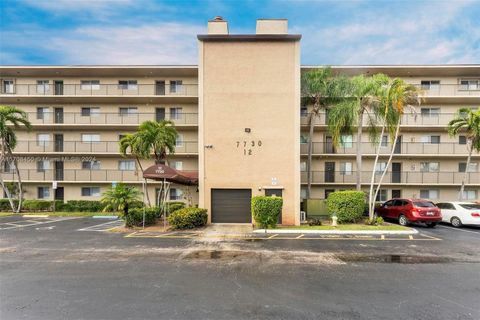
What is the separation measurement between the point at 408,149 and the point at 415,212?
9.62 metres

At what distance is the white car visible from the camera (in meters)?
16.9

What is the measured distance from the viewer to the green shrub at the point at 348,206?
1688 centimetres

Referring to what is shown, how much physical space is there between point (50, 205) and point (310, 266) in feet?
83.6

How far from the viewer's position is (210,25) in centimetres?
1806

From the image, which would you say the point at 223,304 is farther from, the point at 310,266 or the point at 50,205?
the point at 50,205

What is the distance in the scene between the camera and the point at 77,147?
990 inches

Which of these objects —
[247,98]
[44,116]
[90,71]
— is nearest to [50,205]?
[44,116]

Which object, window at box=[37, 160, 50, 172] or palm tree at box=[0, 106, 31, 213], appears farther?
window at box=[37, 160, 50, 172]

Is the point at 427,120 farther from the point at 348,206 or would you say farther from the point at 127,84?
the point at 127,84

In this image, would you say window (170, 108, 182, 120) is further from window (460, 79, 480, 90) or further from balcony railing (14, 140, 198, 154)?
window (460, 79, 480, 90)

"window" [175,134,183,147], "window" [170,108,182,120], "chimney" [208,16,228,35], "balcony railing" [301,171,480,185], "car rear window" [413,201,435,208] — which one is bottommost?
"car rear window" [413,201,435,208]

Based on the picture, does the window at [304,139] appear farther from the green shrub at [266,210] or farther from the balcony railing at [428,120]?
the green shrub at [266,210]

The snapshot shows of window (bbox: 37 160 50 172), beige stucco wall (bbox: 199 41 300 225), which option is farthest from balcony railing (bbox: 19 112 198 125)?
beige stucco wall (bbox: 199 41 300 225)

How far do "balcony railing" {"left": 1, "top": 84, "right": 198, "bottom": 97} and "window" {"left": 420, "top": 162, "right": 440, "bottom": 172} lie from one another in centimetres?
2252
